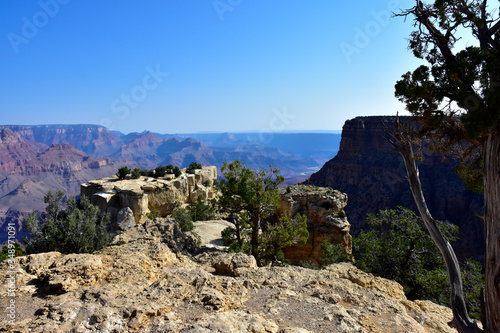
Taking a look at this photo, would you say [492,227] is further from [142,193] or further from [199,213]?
[199,213]

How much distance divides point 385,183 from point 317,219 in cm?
5568

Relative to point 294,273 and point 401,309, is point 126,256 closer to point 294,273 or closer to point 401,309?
point 294,273

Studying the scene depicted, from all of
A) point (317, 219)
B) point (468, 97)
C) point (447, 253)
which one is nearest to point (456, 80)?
point (468, 97)

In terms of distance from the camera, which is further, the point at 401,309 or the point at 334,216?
the point at 334,216

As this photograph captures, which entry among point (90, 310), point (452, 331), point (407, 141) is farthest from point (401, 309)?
point (90, 310)

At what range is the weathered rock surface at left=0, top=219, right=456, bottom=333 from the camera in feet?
18.9

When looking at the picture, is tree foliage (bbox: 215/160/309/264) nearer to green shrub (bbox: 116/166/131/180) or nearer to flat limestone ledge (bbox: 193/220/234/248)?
flat limestone ledge (bbox: 193/220/234/248)

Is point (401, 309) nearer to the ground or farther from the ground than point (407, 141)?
nearer to the ground

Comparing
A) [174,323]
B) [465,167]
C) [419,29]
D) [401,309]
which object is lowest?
[401,309]

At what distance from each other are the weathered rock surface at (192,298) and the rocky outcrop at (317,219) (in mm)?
17275

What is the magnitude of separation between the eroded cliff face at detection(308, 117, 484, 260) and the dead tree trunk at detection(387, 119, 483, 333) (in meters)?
54.8

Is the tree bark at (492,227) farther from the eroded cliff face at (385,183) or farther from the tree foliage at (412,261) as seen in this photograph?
the eroded cliff face at (385,183)

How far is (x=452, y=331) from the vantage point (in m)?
7.22

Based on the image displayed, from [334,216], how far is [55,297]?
2409 cm
